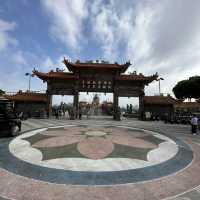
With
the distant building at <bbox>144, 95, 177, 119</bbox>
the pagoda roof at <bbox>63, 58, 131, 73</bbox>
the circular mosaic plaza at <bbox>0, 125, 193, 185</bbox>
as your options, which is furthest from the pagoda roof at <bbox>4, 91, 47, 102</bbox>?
the circular mosaic plaza at <bbox>0, 125, 193, 185</bbox>

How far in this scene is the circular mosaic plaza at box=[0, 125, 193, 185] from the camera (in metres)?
5.92

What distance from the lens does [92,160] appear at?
7.29m

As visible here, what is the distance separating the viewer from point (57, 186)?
5215mm

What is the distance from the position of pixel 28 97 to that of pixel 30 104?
1.16 meters

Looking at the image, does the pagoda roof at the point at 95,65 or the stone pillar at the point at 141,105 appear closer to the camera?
the pagoda roof at the point at 95,65

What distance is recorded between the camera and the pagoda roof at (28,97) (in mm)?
26750

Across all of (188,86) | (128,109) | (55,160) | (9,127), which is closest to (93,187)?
(55,160)

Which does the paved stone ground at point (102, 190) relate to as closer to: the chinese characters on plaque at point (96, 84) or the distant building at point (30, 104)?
the chinese characters on plaque at point (96, 84)

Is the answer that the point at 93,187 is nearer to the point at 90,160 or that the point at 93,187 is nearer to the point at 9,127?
the point at 90,160

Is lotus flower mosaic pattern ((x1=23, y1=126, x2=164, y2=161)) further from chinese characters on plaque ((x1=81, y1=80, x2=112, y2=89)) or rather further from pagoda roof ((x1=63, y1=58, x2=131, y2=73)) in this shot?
pagoda roof ((x1=63, y1=58, x2=131, y2=73))

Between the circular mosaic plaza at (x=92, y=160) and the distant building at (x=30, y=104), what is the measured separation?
17.1 m

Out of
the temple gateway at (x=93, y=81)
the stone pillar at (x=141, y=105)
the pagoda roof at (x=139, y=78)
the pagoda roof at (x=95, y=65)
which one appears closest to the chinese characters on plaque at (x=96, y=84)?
the temple gateway at (x=93, y=81)

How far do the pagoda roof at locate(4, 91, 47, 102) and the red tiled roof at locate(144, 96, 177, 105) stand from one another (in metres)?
16.4

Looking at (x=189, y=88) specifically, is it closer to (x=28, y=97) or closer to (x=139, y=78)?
(x=139, y=78)
